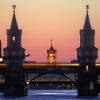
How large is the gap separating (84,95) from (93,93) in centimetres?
217

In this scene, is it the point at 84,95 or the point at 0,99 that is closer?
the point at 0,99

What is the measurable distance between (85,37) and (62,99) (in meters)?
16.7

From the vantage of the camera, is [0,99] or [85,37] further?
[85,37]

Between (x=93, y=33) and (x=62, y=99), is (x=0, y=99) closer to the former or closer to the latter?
(x=62, y=99)

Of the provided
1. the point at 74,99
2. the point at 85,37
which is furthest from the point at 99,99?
the point at 85,37

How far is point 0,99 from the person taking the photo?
18712 centimetres

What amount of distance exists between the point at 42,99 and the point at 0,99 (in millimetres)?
11768

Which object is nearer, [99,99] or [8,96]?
[99,99]

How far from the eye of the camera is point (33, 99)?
632 ft

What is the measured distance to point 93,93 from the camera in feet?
652

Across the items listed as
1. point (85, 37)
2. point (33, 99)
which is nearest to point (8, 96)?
point (33, 99)

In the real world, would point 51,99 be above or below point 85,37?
below

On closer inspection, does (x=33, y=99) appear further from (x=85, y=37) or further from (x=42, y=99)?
(x=85, y=37)

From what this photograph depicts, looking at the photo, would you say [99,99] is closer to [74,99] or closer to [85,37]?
[74,99]
